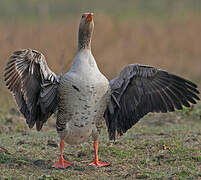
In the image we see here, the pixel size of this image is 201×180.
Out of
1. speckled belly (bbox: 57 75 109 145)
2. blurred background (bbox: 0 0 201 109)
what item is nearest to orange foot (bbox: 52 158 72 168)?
speckled belly (bbox: 57 75 109 145)

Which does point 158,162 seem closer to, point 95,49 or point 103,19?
point 95,49

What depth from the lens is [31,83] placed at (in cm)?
673

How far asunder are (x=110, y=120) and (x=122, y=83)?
0.68 metres

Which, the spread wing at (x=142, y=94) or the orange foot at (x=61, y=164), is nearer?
the orange foot at (x=61, y=164)

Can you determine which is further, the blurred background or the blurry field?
the blurred background

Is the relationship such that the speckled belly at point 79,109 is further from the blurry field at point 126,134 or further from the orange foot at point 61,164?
the blurry field at point 126,134

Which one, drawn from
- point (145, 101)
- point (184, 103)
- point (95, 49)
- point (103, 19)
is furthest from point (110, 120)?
point (103, 19)

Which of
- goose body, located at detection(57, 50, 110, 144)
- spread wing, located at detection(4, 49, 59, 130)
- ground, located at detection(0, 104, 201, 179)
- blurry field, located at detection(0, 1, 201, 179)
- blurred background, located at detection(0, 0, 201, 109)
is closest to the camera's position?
ground, located at detection(0, 104, 201, 179)

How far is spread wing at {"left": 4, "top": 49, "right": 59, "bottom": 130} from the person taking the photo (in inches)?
256

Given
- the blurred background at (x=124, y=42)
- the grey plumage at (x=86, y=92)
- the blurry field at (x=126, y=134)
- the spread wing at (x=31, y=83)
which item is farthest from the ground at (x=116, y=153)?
the blurred background at (x=124, y=42)

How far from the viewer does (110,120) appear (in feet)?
23.4

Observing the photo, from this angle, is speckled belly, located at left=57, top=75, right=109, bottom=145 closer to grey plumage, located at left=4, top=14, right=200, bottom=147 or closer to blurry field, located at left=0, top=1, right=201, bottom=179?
grey plumage, located at left=4, top=14, right=200, bottom=147

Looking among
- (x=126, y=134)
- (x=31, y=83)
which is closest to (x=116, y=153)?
(x=126, y=134)

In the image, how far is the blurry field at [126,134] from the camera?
6.30 meters
